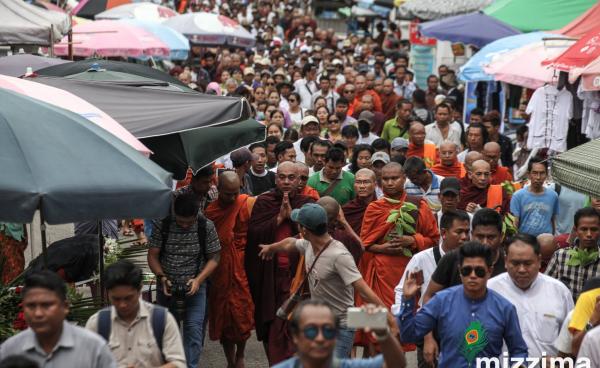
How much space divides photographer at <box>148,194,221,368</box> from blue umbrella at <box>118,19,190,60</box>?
15265 mm

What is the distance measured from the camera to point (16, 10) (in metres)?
14.1

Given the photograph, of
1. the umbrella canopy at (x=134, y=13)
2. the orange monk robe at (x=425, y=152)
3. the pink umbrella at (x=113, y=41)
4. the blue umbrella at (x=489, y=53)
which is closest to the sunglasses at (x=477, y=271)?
the orange monk robe at (x=425, y=152)

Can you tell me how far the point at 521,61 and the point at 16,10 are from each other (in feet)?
20.4

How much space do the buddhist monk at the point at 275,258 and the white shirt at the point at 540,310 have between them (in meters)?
2.86

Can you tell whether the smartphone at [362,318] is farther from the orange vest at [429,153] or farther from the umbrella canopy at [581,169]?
the orange vest at [429,153]

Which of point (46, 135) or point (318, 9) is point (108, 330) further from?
point (318, 9)

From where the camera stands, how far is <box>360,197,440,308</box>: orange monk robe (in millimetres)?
9547

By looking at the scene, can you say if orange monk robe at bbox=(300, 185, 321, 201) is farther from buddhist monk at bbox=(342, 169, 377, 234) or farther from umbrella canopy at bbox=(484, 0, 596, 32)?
umbrella canopy at bbox=(484, 0, 596, 32)

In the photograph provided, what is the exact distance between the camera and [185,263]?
29.2 ft

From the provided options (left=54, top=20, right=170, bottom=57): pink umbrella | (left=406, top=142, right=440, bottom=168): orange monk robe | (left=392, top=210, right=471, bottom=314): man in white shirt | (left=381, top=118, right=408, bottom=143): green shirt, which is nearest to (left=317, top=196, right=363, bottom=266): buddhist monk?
(left=392, top=210, right=471, bottom=314): man in white shirt

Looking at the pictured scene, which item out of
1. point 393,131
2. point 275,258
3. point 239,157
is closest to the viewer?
point 275,258

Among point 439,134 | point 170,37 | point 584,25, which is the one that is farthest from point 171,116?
point 170,37

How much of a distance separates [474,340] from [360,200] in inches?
152

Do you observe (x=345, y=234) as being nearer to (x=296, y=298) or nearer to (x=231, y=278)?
(x=231, y=278)
